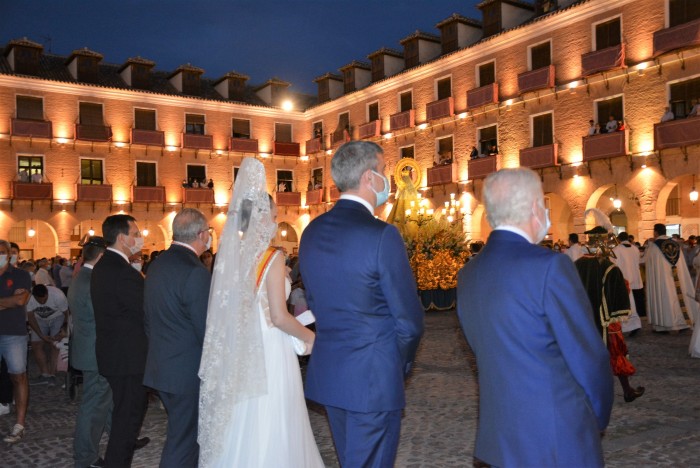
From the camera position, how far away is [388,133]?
31.8 metres

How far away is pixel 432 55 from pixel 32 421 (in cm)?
2793

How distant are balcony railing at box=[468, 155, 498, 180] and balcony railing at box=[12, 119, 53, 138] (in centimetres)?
1937

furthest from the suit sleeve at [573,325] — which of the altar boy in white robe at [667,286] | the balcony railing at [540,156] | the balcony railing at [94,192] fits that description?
the balcony railing at [94,192]

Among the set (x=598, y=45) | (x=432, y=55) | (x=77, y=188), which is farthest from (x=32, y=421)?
(x=432, y=55)

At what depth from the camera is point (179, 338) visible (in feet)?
14.0

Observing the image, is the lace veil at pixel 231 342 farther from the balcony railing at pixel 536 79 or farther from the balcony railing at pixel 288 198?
the balcony railing at pixel 288 198

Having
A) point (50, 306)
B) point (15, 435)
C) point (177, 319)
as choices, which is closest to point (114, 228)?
point (177, 319)

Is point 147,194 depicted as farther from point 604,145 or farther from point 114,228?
point 114,228

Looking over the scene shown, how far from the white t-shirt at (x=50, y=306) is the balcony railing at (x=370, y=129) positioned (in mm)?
24102

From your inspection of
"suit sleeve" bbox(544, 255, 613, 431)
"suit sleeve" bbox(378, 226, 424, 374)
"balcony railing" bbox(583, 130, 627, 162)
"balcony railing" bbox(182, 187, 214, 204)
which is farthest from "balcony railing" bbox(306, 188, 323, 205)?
"suit sleeve" bbox(544, 255, 613, 431)

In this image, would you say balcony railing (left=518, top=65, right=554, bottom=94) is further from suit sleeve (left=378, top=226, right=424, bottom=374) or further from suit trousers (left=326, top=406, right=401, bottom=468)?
suit trousers (left=326, top=406, right=401, bottom=468)

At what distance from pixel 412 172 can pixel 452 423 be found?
12793 millimetres

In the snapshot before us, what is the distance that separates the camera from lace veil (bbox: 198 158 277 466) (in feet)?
13.2

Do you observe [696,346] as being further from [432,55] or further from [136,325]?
[432,55]
